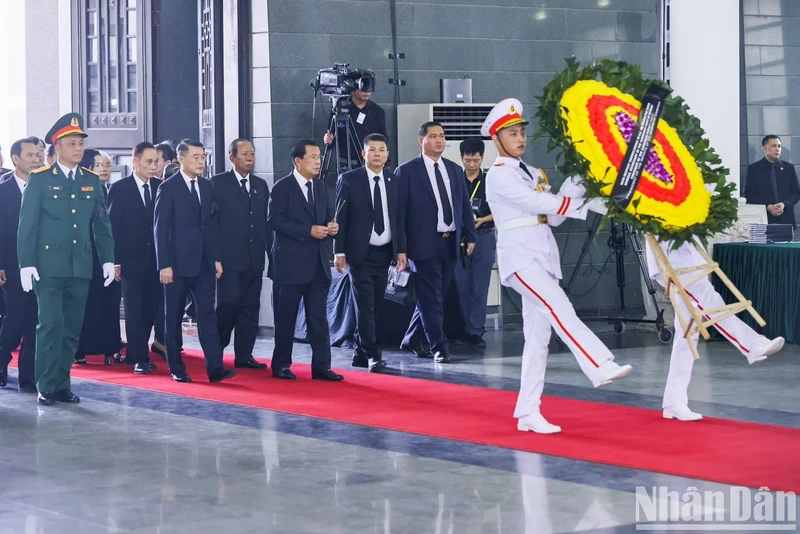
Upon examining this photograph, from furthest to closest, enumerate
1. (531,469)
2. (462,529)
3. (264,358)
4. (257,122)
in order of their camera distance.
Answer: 1. (257,122)
2. (264,358)
3. (531,469)
4. (462,529)

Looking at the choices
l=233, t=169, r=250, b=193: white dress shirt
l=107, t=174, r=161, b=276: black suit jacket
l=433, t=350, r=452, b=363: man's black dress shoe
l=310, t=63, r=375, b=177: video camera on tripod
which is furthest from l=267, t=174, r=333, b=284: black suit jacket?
l=310, t=63, r=375, b=177: video camera on tripod

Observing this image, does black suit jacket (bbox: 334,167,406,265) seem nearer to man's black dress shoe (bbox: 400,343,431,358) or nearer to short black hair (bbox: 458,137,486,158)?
man's black dress shoe (bbox: 400,343,431,358)

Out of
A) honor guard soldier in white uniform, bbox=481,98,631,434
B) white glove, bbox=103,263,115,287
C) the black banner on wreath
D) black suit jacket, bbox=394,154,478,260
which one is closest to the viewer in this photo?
the black banner on wreath

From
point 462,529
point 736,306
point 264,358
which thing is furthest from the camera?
point 264,358

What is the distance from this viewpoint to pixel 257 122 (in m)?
10.0

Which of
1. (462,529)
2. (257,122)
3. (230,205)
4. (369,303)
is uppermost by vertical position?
(257,122)

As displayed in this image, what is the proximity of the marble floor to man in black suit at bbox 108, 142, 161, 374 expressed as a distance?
84 cm

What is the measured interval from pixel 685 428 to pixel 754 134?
7551 millimetres

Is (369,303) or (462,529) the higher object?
(369,303)

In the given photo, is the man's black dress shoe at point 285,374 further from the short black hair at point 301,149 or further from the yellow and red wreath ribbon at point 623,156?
the yellow and red wreath ribbon at point 623,156

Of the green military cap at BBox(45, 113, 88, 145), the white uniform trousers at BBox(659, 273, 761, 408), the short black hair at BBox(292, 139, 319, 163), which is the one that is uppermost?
the green military cap at BBox(45, 113, 88, 145)

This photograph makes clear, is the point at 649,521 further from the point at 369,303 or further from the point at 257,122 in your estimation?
the point at 257,122

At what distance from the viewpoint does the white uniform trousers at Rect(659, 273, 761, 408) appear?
582 cm

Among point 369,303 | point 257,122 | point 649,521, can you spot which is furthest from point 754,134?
point 649,521
